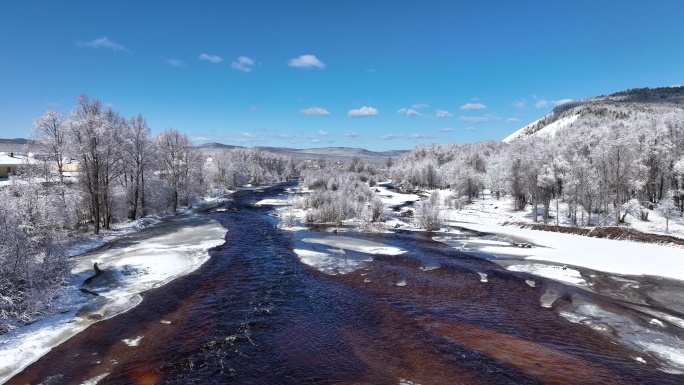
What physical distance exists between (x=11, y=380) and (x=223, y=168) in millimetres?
113253

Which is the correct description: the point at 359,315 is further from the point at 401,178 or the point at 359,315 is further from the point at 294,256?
the point at 401,178

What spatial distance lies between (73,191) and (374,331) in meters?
38.3

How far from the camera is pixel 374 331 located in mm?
18891

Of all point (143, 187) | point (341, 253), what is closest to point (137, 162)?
point (143, 187)

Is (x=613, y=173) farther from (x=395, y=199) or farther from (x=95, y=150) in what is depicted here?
(x=95, y=150)

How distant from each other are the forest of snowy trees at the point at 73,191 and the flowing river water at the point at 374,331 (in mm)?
5141

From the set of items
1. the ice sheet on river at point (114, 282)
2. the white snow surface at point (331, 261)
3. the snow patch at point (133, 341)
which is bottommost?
the snow patch at point (133, 341)

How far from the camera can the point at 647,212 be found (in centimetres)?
5184

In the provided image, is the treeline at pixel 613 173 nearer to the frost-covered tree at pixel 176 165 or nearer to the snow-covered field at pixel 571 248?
the snow-covered field at pixel 571 248

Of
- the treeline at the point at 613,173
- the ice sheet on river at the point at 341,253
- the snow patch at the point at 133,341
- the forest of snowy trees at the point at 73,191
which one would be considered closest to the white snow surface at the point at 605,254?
the ice sheet on river at the point at 341,253

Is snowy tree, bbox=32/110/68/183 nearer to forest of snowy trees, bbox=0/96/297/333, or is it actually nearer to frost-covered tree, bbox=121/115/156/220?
forest of snowy trees, bbox=0/96/297/333

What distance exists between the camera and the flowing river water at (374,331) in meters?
14.9

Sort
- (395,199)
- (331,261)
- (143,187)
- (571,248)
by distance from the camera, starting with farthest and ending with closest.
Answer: (395,199) → (143,187) → (571,248) → (331,261)

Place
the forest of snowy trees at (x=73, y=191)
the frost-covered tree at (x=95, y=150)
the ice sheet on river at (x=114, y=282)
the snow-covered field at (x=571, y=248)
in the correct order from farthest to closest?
the frost-covered tree at (x=95, y=150) < the snow-covered field at (x=571, y=248) < the forest of snowy trees at (x=73, y=191) < the ice sheet on river at (x=114, y=282)
